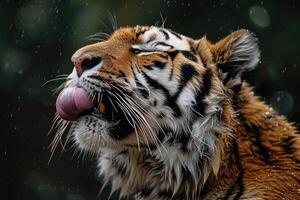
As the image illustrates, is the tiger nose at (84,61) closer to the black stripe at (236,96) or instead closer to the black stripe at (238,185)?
the black stripe at (236,96)

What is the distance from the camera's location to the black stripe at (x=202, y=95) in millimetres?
3705

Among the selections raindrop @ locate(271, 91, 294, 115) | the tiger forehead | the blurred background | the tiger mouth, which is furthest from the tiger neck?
raindrop @ locate(271, 91, 294, 115)

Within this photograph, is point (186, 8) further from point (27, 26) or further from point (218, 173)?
point (218, 173)

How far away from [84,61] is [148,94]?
303 mm

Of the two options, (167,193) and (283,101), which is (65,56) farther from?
(167,193)

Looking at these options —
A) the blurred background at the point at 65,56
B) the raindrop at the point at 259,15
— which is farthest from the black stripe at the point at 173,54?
the raindrop at the point at 259,15

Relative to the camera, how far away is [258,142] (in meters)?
3.73

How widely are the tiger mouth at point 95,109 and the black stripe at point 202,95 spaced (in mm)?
280

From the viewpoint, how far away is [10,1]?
8.96 m

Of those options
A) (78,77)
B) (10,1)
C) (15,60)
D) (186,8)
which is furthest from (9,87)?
(78,77)

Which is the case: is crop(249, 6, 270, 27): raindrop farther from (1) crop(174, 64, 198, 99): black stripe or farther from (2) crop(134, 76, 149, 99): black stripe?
(2) crop(134, 76, 149, 99): black stripe

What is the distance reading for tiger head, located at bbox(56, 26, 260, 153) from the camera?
3641mm

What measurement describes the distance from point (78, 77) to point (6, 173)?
6042mm

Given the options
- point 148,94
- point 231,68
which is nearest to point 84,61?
point 148,94
